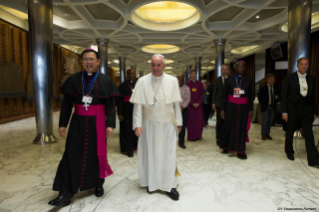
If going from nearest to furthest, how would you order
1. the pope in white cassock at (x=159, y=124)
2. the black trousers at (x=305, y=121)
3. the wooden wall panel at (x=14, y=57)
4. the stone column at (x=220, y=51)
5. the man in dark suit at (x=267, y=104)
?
the pope in white cassock at (x=159, y=124) < the black trousers at (x=305, y=121) < the man in dark suit at (x=267, y=104) < the wooden wall panel at (x=14, y=57) < the stone column at (x=220, y=51)

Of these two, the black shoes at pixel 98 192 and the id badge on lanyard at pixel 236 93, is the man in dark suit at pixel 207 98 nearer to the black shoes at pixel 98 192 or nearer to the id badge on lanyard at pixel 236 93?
the id badge on lanyard at pixel 236 93

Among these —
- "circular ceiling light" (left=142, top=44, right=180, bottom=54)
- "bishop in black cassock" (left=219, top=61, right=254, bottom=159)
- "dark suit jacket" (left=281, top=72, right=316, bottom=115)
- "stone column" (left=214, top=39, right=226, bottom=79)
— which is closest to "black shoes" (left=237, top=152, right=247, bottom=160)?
"bishop in black cassock" (left=219, top=61, right=254, bottom=159)

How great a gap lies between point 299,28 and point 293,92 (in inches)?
90.9

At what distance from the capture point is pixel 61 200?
2.19 meters

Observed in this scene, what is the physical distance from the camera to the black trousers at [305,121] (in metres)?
3.46

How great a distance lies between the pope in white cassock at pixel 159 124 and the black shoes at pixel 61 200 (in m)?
0.90

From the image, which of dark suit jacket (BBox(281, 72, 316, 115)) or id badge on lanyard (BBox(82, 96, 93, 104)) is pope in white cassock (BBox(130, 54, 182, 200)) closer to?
id badge on lanyard (BBox(82, 96, 93, 104))

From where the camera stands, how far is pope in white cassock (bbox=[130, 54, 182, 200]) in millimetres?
2400

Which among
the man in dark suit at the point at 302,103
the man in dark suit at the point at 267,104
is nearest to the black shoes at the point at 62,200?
the man in dark suit at the point at 302,103

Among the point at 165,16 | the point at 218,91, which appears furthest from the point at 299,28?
the point at 165,16

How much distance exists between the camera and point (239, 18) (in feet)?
26.4

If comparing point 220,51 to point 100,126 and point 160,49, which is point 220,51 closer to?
point 160,49

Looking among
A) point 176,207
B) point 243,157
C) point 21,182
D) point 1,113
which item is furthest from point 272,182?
point 1,113

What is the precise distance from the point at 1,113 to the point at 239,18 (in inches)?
396
